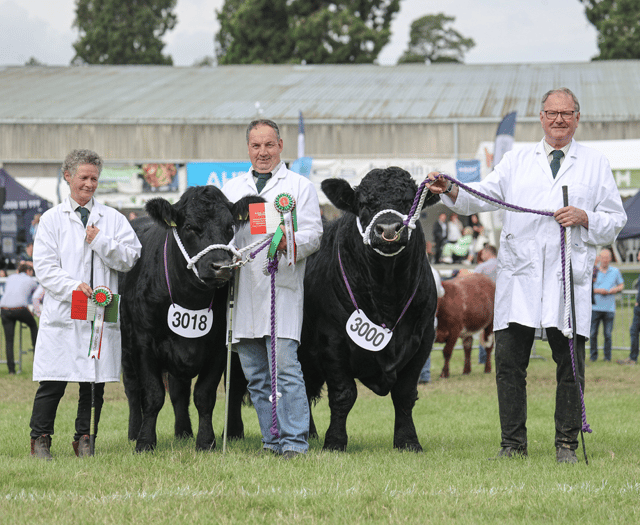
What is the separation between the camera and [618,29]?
44.6 meters

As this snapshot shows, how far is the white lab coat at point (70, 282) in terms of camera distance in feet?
18.5

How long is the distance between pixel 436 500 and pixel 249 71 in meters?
37.4

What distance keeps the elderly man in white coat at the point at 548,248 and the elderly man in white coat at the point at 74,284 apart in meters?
2.30

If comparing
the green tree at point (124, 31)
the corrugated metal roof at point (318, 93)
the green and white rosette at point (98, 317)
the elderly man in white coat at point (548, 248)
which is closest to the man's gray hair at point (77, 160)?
the green and white rosette at point (98, 317)

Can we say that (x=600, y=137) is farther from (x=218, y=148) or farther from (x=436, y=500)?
(x=436, y=500)

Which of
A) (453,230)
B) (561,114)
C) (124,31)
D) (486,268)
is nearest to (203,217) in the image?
(561,114)

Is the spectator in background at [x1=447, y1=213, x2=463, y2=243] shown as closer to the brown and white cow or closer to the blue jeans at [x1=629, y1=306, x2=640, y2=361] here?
the blue jeans at [x1=629, y1=306, x2=640, y2=361]

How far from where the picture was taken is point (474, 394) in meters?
10.4

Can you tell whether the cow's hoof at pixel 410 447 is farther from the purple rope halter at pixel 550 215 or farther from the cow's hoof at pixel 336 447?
the purple rope halter at pixel 550 215

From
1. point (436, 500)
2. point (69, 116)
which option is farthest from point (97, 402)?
point (69, 116)

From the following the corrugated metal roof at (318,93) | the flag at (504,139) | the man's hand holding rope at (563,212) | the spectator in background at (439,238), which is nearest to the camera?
the man's hand holding rope at (563,212)

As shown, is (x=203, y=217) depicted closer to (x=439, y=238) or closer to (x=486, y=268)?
(x=486, y=268)

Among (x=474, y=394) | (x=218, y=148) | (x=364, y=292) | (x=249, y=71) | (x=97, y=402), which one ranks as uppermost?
(x=249, y=71)

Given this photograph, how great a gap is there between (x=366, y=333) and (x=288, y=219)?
3.23ft
